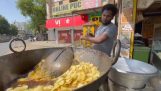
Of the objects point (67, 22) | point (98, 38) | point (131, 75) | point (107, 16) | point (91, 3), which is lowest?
point (131, 75)

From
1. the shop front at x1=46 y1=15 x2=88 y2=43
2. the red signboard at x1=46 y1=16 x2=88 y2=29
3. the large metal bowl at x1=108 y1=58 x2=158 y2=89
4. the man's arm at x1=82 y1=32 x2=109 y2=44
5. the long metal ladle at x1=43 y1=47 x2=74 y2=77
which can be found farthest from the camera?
the shop front at x1=46 y1=15 x2=88 y2=43

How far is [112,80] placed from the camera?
1680 mm

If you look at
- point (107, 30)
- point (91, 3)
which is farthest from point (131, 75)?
point (91, 3)

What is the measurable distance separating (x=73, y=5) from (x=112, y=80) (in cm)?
1443

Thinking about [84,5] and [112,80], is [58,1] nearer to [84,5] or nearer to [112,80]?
[84,5]

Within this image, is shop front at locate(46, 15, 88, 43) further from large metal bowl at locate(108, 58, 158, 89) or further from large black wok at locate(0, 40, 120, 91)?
large metal bowl at locate(108, 58, 158, 89)

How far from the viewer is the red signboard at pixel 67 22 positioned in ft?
49.1

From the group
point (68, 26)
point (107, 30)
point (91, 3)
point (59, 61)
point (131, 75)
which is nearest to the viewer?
point (131, 75)

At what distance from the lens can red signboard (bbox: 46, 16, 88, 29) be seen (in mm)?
14955

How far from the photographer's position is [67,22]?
56.7 ft

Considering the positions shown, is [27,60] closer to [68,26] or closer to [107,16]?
[107,16]

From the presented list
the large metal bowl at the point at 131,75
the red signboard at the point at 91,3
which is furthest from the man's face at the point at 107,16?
the red signboard at the point at 91,3

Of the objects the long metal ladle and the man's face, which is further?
the man's face

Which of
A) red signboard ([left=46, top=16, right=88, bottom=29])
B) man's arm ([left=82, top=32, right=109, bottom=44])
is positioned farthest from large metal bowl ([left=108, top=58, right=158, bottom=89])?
red signboard ([left=46, top=16, right=88, bottom=29])
